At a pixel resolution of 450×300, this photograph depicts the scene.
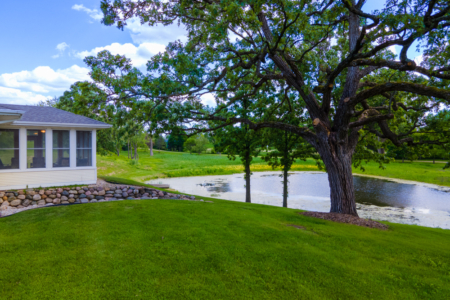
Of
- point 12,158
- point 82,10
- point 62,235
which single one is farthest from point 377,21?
point 12,158

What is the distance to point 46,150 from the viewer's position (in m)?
10.6

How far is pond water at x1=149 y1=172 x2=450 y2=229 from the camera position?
531 inches

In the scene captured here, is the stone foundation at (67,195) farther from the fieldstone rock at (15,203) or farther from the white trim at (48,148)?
the white trim at (48,148)

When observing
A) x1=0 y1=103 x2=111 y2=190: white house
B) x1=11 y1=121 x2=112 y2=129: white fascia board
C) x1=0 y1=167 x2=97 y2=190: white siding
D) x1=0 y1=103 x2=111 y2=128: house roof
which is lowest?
x1=0 y1=167 x2=97 y2=190: white siding

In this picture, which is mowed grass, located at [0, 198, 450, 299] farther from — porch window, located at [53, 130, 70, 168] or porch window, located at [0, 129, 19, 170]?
porch window, located at [53, 130, 70, 168]

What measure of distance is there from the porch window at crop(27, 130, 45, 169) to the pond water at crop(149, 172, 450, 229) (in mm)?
8914

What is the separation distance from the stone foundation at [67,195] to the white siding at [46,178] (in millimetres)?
419

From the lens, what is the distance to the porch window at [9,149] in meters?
9.96

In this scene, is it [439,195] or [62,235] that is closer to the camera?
[62,235]

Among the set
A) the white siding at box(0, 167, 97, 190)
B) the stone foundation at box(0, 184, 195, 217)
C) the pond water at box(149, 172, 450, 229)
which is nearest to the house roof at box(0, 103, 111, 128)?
Answer: the white siding at box(0, 167, 97, 190)

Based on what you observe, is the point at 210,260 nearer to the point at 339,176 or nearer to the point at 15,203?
the point at 339,176

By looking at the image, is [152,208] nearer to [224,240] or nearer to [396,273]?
[224,240]

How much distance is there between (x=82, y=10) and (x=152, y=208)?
9.78 metres

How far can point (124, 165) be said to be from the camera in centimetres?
2841
